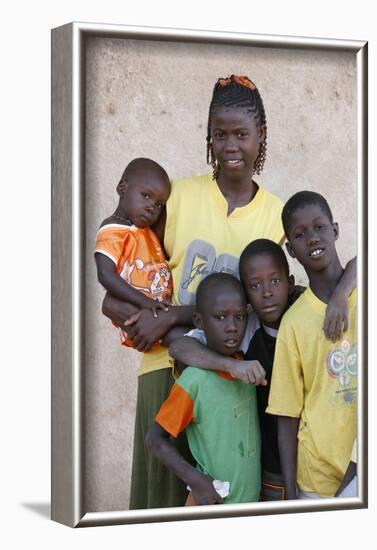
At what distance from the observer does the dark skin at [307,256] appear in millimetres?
5516

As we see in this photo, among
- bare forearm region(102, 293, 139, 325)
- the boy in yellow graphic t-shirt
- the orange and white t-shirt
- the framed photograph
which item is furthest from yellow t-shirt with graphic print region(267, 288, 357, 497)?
bare forearm region(102, 293, 139, 325)

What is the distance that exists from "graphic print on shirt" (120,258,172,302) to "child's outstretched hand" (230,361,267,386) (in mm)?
427

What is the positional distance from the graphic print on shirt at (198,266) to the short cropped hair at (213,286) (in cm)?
5

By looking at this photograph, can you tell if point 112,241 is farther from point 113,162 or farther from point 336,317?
point 336,317

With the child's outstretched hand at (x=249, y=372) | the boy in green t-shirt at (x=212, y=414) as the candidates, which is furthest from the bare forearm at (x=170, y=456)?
the child's outstretched hand at (x=249, y=372)

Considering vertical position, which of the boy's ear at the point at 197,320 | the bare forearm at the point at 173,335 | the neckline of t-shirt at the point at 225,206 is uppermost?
the neckline of t-shirt at the point at 225,206

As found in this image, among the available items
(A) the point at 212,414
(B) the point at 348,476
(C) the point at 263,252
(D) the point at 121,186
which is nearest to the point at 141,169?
(D) the point at 121,186

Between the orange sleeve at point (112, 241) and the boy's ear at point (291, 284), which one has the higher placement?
the orange sleeve at point (112, 241)

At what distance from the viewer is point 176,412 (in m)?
5.32

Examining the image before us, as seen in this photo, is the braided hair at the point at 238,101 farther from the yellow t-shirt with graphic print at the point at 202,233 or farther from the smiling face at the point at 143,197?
the smiling face at the point at 143,197

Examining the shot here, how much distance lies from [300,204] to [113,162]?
88 centimetres

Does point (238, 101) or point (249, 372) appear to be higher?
point (238, 101)

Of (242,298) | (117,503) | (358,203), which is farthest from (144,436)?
(358,203)

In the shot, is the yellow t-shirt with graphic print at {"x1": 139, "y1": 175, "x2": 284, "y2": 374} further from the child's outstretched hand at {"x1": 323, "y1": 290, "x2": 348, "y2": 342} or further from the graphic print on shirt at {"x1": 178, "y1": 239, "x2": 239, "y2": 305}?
the child's outstretched hand at {"x1": 323, "y1": 290, "x2": 348, "y2": 342}
